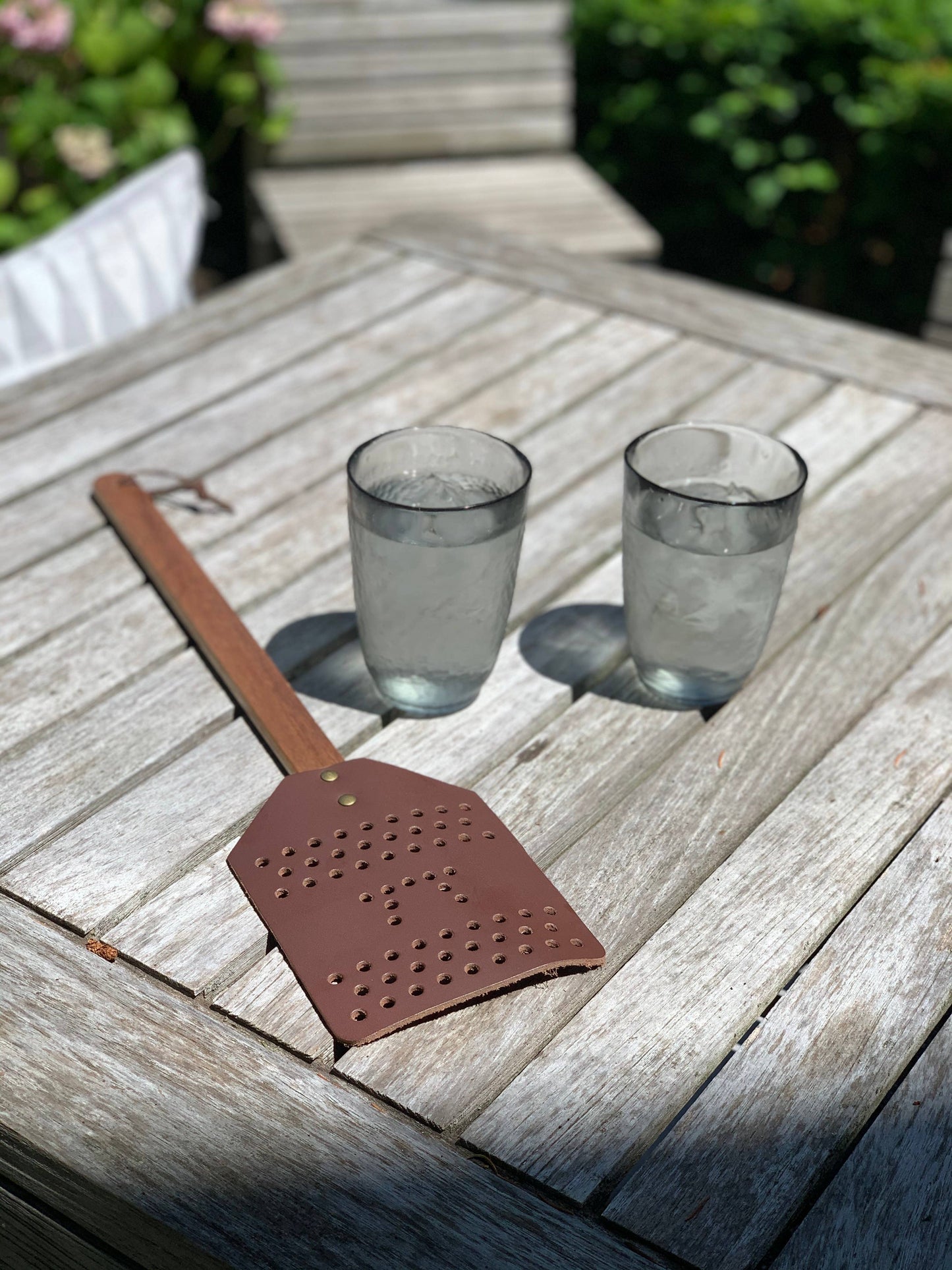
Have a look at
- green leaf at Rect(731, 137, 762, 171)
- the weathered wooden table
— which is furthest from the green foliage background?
the weathered wooden table

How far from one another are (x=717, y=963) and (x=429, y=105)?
351cm

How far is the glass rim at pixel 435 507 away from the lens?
3.38 feet

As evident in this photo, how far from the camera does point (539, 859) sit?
1.02 meters

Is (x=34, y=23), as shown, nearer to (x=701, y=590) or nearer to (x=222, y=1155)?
(x=701, y=590)

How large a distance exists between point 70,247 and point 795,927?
1.77 m

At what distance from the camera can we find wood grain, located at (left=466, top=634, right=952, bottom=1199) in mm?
820

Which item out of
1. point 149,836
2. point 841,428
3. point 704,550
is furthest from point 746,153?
point 149,836

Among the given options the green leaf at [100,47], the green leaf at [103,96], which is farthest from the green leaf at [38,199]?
the green leaf at [100,47]

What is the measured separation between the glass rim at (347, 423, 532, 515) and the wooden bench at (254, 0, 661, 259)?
2688 millimetres

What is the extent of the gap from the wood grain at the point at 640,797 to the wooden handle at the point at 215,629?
165 millimetres

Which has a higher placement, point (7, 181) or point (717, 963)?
point (717, 963)

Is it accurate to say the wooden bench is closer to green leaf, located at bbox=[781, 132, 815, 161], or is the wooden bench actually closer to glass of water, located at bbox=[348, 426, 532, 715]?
green leaf, located at bbox=[781, 132, 815, 161]

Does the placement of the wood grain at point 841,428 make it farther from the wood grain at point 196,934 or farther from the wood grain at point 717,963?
the wood grain at point 196,934

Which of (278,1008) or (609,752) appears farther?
(609,752)
